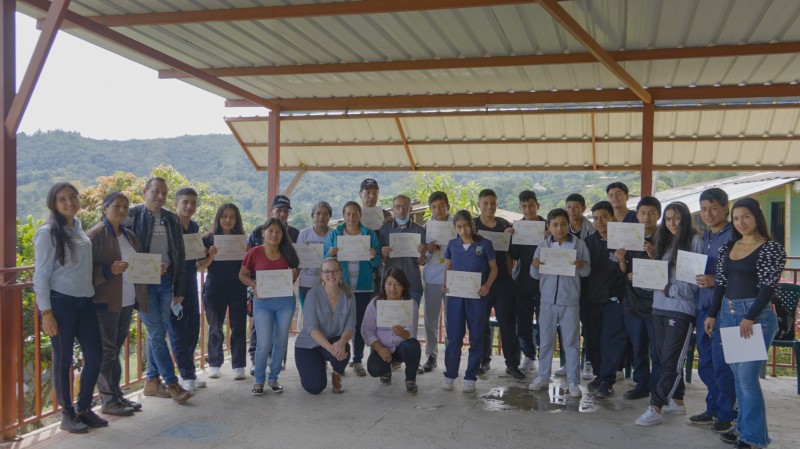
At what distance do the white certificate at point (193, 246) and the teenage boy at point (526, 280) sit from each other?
2.89m

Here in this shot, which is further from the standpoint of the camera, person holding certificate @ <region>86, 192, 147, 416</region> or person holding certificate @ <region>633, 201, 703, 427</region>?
person holding certificate @ <region>633, 201, 703, 427</region>

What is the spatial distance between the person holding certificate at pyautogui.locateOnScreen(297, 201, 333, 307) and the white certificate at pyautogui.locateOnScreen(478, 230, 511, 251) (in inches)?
60.6

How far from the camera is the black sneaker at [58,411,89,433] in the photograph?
442 cm

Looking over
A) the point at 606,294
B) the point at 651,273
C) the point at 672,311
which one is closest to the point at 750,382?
the point at 672,311

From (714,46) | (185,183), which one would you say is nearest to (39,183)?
(185,183)

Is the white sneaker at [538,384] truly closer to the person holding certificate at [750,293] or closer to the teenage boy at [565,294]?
the teenage boy at [565,294]

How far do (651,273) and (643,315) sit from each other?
0.53 meters

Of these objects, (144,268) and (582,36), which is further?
(582,36)

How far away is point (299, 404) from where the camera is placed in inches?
210

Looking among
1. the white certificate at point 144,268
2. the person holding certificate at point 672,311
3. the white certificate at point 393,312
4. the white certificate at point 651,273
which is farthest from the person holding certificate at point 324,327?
the person holding certificate at point 672,311

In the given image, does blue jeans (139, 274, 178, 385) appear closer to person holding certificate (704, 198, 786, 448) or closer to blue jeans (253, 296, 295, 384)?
blue jeans (253, 296, 295, 384)

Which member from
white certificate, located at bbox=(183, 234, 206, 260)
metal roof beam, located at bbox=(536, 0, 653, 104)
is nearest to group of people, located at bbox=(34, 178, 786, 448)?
white certificate, located at bbox=(183, 234, 206, 260)

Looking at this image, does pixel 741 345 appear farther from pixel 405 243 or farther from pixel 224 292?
pixel 224 292

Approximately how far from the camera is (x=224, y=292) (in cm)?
594
